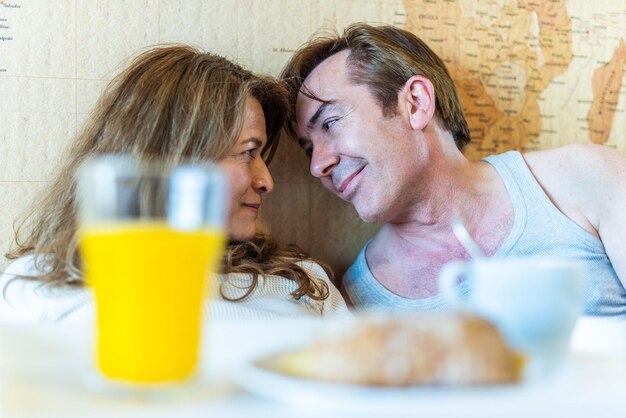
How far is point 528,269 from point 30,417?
1.18ft

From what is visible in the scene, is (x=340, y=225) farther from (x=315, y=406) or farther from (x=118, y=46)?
(x=315, y=406)

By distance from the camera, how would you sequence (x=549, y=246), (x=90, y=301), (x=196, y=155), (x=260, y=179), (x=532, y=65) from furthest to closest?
1. (x=532, y=65)
2. (x=549, y=246)
3. (x=260, y=179)
4. (x=196, y=155)
5. (x=90, y=301)

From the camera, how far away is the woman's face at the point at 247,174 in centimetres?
138

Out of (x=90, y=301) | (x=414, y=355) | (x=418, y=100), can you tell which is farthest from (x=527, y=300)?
(x=418, y=100)

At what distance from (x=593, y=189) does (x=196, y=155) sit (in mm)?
801

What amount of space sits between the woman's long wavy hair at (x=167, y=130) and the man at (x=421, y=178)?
20 centimetres

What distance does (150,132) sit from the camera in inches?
51.6

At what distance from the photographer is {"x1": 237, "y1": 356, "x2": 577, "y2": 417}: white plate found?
0.47 m

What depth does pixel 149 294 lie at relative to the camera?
1.80 feet

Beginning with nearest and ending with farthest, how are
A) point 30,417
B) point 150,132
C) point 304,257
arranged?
point 30,417
point 150,132
point 304,257

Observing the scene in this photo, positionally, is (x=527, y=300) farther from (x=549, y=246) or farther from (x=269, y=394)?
(x=549, y=246)

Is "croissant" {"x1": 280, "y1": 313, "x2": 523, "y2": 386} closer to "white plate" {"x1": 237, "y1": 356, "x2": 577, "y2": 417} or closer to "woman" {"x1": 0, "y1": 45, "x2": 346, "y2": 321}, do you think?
"white plate" {"x1": 237, "y1": 356, "x2": 577, "y2": 417}

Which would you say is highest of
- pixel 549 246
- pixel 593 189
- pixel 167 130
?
pixel 167 130

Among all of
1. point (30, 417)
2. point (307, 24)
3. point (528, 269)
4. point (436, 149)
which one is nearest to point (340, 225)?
point (436, 149)
